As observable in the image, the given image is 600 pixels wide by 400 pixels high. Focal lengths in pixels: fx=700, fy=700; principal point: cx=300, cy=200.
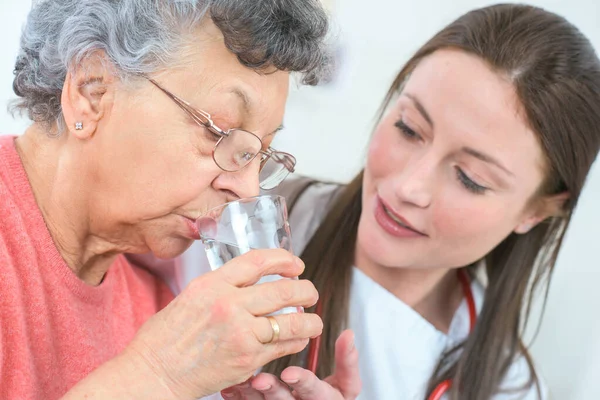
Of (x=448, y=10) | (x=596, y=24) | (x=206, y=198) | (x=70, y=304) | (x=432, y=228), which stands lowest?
(x=70, y=304)

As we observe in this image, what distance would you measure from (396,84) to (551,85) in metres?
0.38

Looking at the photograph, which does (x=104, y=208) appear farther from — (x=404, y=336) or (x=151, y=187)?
(x=404, y=336)

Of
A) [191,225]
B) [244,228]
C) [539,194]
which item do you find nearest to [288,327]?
[244,228]

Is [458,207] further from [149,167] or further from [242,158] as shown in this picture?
[149,167]

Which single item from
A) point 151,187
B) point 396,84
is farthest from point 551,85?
point 151,187

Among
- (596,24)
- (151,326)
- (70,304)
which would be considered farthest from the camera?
(596,24)

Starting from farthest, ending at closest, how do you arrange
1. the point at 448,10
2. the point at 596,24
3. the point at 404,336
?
the point at 448,10, the point at 596,24, the point at 404,336

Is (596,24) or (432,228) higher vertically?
(596,24)

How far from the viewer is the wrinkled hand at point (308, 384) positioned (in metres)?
1.16

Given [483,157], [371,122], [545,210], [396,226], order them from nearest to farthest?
[483,157] → [396,226] → [545,210] → [371,122]

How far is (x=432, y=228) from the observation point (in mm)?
1573

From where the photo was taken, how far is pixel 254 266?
97 centimetres

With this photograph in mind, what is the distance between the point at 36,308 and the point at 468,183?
92cm

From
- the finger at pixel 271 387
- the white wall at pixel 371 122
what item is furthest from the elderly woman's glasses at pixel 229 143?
the white wall at pixel 371 122
